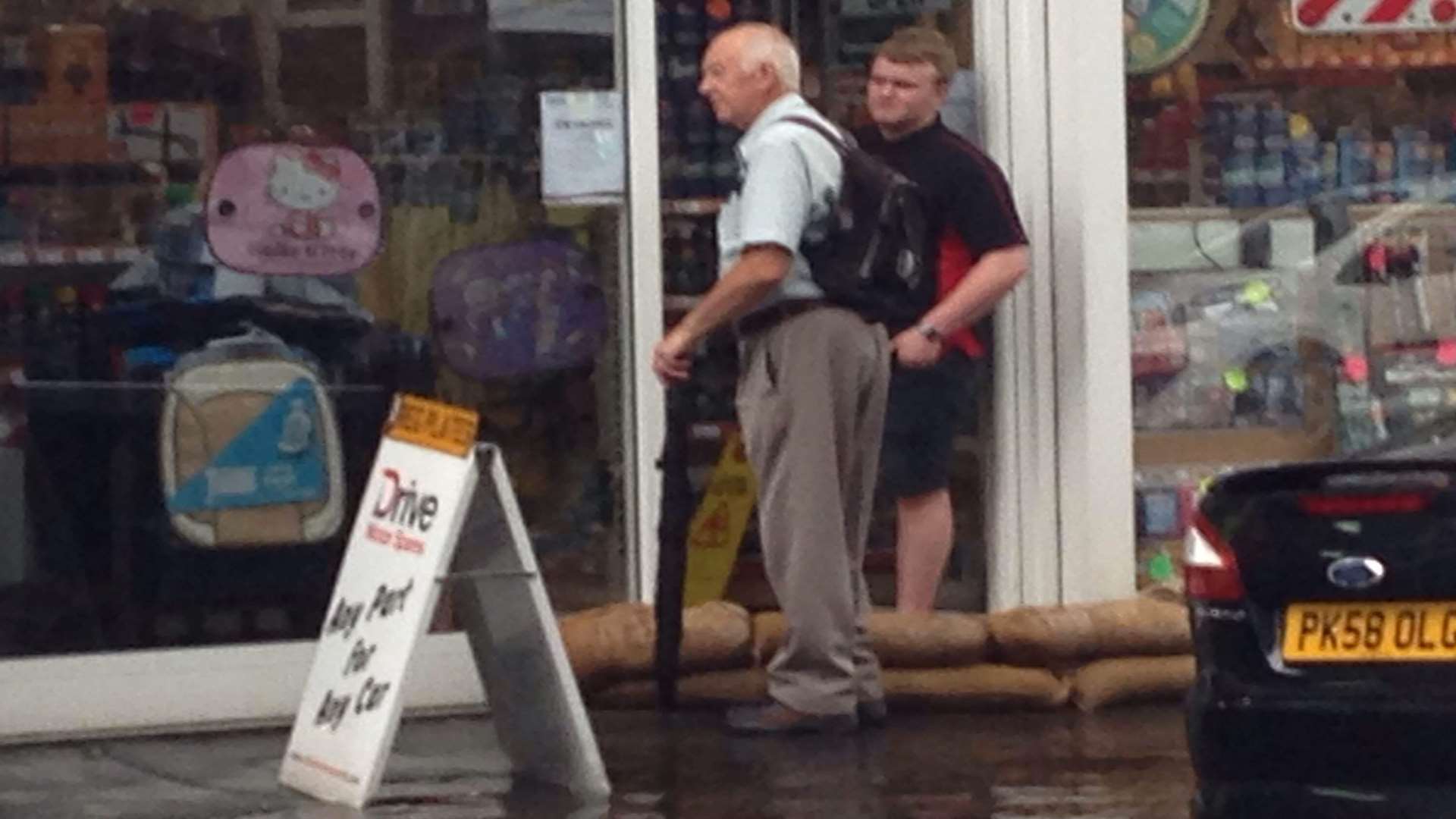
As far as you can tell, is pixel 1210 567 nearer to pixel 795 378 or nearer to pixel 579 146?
pixel 795 378

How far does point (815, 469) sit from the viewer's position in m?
9.16

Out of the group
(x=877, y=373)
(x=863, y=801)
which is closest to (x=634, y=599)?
(x=877, y=373)

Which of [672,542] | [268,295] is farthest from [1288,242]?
[268,295]

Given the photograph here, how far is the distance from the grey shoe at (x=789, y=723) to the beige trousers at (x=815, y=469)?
1.1 inches

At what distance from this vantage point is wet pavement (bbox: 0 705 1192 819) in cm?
827

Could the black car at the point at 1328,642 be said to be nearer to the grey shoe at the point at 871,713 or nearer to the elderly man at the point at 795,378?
the elderly man at the point at 795,378

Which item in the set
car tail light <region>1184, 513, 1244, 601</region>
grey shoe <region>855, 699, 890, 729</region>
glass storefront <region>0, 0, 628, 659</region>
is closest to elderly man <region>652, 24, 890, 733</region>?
grey shoe <region>855, 699, 890, 729</region>

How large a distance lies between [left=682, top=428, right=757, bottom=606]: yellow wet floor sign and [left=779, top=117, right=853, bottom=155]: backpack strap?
1.47m

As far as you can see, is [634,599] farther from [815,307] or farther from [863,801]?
[863,801]

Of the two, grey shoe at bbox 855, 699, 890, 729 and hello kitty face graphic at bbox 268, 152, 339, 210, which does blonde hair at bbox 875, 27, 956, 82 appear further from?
grey shoe at bbox 855, 699, 890, 729

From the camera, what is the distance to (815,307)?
30.3 feet

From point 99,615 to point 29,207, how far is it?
1.17m

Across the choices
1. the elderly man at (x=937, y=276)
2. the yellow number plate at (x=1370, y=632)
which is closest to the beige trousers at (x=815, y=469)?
the elderly man at (x=937, y=276)

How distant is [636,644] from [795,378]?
107 centimetres
